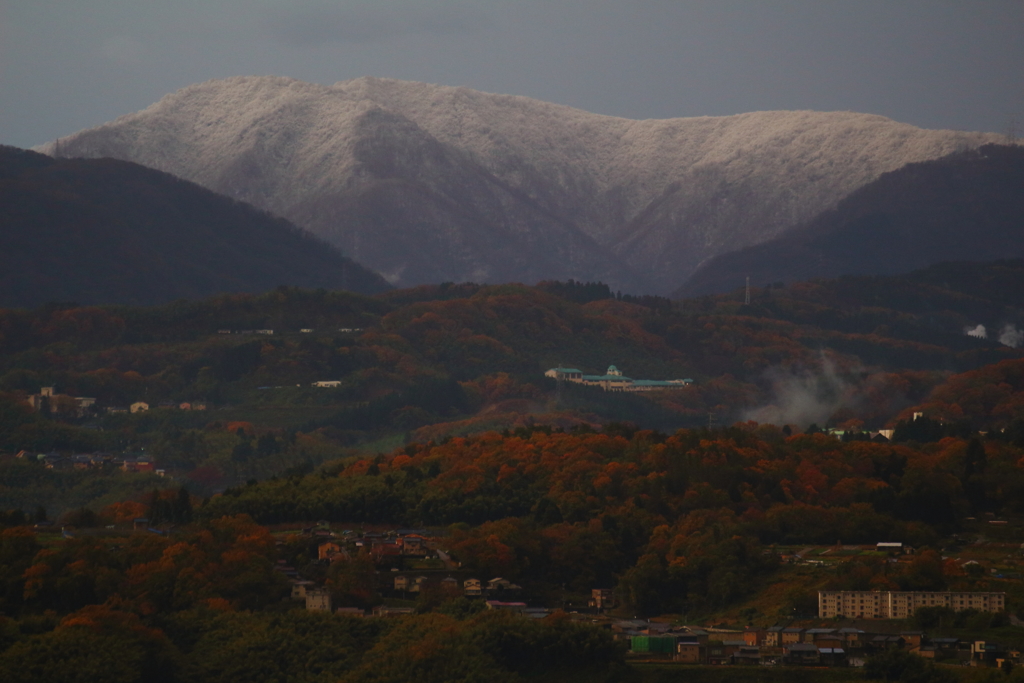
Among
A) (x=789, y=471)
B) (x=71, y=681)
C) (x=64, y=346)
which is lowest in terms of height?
(x=71, y=681)

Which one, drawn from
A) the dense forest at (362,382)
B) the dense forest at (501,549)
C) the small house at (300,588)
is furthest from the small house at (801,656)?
the dense forest at (362,382)

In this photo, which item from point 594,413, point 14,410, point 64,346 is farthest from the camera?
point 64,346

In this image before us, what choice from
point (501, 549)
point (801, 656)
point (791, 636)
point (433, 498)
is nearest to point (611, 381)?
point (433, 498)

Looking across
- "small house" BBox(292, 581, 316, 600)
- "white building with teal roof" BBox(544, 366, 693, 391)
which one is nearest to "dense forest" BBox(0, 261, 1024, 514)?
"white building with teal roof" BBox(544, 366, 693, 391)

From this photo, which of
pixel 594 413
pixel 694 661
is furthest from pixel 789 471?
pixel 594 413

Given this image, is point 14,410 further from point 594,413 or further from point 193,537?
point 193,537

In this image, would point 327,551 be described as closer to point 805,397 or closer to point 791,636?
point 791,636

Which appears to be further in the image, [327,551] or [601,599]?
[327,551]

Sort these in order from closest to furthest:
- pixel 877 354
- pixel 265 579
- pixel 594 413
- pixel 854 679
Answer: pixel 854 679 < pixel 265 579 < pixel 594 413 < pixel 877 354
